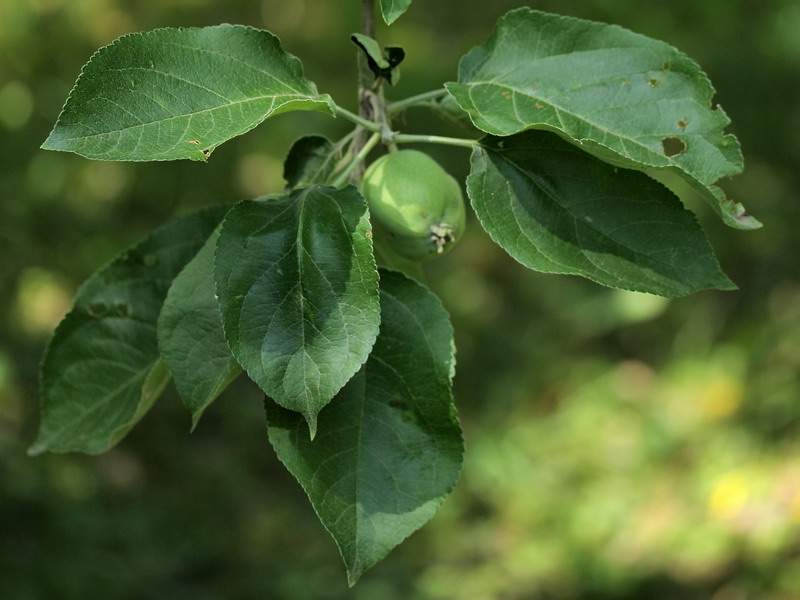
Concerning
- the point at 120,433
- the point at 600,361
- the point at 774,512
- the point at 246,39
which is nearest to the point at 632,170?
the point at 246,39

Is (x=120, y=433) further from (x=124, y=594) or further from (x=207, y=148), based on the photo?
(x=124, y=594)

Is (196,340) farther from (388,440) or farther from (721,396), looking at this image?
(721,396)

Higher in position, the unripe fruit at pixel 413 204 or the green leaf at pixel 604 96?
the green leaf at pixel 604 96

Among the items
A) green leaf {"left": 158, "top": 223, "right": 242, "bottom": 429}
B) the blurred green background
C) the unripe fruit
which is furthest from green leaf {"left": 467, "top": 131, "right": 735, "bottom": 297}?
the blurred green background

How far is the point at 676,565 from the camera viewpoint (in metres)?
3.10

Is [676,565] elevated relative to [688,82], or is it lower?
lower

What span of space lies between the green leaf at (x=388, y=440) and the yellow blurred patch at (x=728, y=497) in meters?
2.50

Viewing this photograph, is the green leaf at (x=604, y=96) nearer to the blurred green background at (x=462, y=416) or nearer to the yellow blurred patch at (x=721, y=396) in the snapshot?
the blurred green background at (x=462, y=416)

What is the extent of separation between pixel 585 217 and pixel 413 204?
19 centimetres

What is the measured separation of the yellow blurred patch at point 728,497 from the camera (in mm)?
3100

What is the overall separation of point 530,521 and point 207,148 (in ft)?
8.99

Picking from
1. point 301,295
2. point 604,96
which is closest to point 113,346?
point 301,295

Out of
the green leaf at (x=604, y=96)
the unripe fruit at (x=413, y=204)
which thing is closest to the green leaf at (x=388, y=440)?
the unripe fruit at (x=413, y=204)

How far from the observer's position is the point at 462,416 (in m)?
3.61
